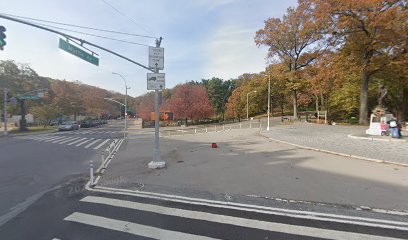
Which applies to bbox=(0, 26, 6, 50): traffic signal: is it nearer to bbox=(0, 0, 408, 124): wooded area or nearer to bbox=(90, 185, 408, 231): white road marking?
bbox=(90, 185, 408, 231): white road marking

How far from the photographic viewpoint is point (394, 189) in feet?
20.9

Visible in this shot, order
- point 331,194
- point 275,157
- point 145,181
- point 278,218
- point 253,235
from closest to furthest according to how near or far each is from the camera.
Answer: point 253,235, point 278,218, point 331,194, point 145,181, point 275,157

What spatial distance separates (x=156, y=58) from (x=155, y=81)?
111 cm

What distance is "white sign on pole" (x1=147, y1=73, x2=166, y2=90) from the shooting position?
994cm

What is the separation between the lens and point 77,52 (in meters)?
9.84

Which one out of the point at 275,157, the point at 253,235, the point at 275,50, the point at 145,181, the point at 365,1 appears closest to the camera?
the point at 253,235

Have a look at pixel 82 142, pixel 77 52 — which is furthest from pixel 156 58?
pixel 82 142

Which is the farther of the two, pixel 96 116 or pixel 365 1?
pixel 96 116

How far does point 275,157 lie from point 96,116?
86652mm

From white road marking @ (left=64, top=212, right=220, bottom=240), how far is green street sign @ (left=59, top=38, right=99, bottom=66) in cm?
703

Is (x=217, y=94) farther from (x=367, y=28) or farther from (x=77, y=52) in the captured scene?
(x=77, y=52)

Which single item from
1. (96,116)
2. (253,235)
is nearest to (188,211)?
(253,235)

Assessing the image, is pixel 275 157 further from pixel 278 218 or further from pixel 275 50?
pixel 275 50

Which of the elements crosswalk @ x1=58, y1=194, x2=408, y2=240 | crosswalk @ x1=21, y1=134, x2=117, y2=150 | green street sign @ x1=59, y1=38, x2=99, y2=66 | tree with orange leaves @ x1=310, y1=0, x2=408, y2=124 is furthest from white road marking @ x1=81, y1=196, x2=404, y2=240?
tree with orange leaves @ x1=310, y1=0, x2=408, y2=124
